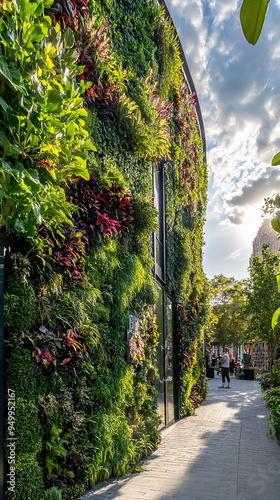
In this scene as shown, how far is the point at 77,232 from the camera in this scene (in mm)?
4719

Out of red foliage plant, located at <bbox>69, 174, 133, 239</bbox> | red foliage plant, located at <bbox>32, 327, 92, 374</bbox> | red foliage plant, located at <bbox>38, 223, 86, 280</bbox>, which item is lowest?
red foliage plant, located at <bbox>32, 327, 92, 374</bbox>

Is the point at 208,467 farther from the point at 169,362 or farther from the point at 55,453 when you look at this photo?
the point at 169,362

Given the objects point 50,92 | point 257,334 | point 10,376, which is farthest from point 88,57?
point 257,334

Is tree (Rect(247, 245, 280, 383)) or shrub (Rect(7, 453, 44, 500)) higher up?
tree (Rect(247, 245, 280, 383))

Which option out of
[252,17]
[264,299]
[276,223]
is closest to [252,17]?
[252,17]

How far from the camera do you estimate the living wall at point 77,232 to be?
3.48 m

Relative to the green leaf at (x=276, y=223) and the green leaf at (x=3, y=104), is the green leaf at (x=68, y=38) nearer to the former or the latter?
the green leaf at (x=3, y=104)

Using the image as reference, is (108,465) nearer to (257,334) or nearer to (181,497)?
(181,497)

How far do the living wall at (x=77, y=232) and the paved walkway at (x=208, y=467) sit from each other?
330 millimetres

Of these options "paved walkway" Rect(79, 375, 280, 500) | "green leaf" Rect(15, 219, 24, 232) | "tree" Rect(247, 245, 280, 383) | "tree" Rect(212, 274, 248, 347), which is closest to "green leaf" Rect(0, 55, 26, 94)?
"green leaf" Rect(15, 219, 24, 232)

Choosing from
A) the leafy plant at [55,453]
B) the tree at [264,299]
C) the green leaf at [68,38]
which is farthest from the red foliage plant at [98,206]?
the tree at [264,299]

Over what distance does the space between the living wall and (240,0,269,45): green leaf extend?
2.75 m

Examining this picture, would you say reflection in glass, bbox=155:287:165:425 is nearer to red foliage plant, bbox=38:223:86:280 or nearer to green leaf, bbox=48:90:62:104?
red foliage plant, bbox=38:223:86:280

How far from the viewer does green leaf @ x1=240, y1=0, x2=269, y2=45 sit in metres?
0.62
